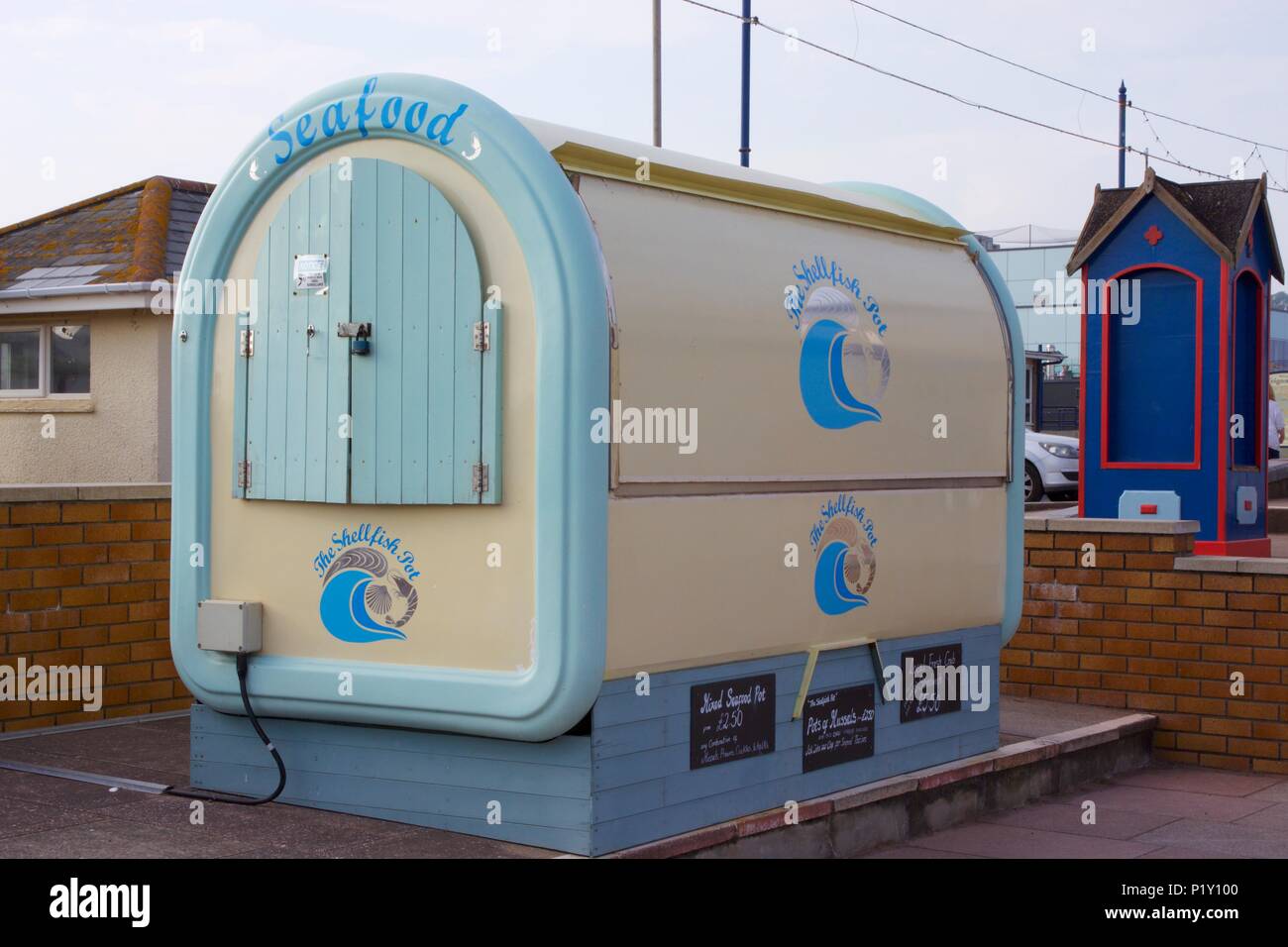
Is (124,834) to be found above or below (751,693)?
below

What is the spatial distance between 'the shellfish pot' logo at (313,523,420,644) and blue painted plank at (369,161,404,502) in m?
0.23

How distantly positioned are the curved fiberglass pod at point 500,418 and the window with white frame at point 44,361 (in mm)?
9241

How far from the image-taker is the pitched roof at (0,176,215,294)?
14.6 metres

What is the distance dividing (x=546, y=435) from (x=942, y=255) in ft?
10.6

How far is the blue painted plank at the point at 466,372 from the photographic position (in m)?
5.61

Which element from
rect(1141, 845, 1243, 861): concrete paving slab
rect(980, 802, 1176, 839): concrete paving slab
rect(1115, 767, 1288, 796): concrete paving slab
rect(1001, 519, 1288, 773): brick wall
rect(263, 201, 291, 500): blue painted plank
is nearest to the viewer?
rect(263, 201, 291, 500): blue painted plank

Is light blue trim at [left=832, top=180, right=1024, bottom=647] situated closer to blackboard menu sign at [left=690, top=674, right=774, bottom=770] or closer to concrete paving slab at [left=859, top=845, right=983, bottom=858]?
concrete paving slab at [left=859, top=845, right=983, bottom=858]

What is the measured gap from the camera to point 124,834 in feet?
18.7

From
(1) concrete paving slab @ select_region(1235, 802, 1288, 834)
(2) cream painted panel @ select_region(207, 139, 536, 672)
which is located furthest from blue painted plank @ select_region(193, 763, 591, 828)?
(1) concrete paving slab @ select_region(1235, 802, 1288, 834)

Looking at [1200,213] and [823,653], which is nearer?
[823,653]

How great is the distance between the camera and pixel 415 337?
5.76 metres

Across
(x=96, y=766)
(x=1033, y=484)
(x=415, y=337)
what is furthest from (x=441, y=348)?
(x=1033, y=484)
